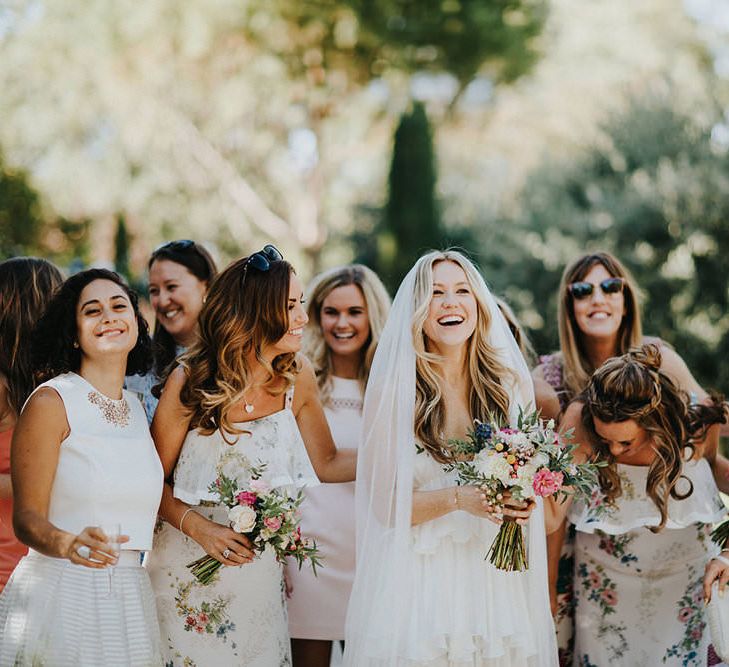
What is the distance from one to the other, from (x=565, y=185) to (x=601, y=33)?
A: 15885 millimetres

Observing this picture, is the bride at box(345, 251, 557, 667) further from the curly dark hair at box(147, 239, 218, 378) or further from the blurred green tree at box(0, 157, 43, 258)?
the blurred green tree at box(0, 157, 43, 258)

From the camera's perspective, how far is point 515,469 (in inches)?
148

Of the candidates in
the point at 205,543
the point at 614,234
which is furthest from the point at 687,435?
the point at 614,234

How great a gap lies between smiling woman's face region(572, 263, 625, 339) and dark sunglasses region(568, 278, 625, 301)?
1 centimetres

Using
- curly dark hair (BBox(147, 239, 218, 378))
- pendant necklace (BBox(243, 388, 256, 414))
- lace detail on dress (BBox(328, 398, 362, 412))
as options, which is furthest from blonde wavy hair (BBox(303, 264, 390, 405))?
pendant necklace (BBox(243, 388, 256, 414))

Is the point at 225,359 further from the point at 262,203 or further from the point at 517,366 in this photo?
the point at 262,203

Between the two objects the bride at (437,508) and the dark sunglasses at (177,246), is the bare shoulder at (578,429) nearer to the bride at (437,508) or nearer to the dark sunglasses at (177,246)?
the bride at (437,508)

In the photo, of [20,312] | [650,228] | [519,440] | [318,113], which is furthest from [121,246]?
[519,440]

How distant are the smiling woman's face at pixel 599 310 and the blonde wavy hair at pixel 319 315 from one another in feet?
3.97

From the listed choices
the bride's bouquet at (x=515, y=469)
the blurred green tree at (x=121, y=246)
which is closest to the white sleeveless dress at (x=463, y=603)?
the bride's bouquet at (x=515, y=469)

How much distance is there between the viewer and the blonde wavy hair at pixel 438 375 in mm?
4180

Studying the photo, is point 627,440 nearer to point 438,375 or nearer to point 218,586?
point 438,375

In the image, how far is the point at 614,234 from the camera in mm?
14477

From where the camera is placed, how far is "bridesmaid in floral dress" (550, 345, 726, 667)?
4.37 meters
